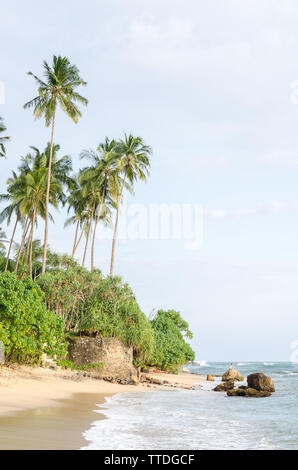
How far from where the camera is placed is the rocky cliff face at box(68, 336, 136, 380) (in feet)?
81.7

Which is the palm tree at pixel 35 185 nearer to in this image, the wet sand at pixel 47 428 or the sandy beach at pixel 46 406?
the sandy beach at pixel 46 406

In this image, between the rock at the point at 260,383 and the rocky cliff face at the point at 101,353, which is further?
the rock at the point at 260,383

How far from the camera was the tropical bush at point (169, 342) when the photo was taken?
38138mm

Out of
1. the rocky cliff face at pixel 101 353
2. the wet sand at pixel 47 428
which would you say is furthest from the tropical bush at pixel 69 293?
the wet sand at pixel 47 428

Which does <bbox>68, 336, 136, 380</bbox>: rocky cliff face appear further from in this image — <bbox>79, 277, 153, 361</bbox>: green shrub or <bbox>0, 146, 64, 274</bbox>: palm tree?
<bbox>0, 146, 64, 274</bbox>: palm tree

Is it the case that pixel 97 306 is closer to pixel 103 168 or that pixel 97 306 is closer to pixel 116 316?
pixel 116 316

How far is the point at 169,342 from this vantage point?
4009 centimetres

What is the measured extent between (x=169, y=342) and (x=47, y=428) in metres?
32.0

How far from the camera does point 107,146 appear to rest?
37844 mm

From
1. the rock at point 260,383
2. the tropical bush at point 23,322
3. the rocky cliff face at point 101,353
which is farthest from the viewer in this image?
the rock at point 260,383

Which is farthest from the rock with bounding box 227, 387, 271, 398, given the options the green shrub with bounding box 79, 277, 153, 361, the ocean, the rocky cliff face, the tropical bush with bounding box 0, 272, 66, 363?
the tropical bush with bounding box 0, 272, 66, 363

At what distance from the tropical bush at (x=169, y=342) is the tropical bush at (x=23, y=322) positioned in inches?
608

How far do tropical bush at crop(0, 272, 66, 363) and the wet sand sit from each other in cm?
416
